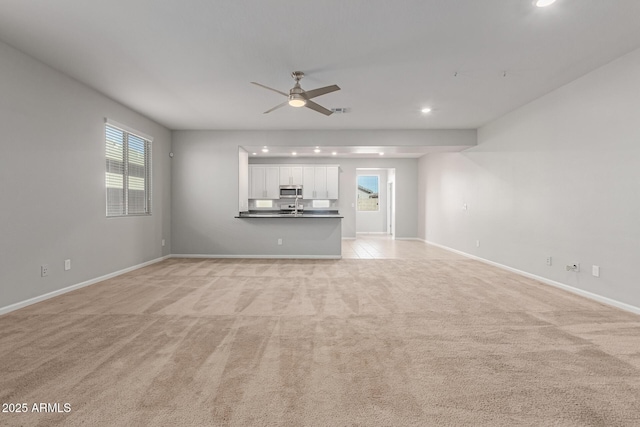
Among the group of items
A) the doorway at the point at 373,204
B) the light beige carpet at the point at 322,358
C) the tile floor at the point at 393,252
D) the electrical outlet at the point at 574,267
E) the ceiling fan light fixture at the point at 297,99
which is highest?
the ceiling fan light fixture at the point at 297,99

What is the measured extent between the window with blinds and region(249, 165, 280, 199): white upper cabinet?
3597mm

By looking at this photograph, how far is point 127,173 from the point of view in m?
4.96

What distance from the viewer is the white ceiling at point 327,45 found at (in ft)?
8.14

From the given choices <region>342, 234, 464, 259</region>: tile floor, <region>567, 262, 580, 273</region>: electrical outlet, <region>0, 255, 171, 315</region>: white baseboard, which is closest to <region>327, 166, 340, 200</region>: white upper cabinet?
Answer: <region>342, 234, 464, 259</region>: tile floor

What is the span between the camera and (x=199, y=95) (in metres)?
4.36

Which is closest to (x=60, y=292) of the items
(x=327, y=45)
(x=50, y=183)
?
(x=50, y=183)

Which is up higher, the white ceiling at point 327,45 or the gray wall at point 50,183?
the white ceiling at point 327,45

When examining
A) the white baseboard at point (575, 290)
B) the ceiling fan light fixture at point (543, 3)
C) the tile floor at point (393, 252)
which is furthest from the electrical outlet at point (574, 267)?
the ceiling fan light fixture at point (543, 3)

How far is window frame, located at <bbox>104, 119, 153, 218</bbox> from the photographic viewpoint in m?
4.48

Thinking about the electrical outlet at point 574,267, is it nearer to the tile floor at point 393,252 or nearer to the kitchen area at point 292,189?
the tile floor at point 393,252

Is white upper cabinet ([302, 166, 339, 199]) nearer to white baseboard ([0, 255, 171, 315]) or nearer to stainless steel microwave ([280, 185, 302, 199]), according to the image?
stainless steel microwave ([280, 185, 302, 199])

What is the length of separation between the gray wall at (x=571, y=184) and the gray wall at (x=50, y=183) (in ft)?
21.2

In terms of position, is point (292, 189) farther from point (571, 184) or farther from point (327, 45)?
point (571, 184)

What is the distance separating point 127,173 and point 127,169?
0.22ft
